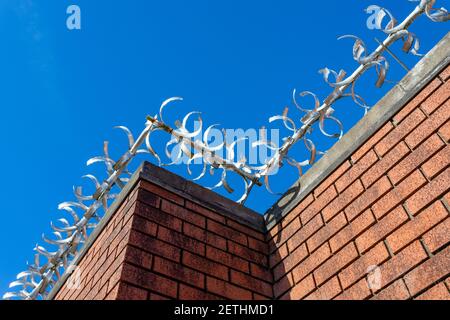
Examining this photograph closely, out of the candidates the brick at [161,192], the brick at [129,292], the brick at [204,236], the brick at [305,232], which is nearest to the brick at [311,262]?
the brick at [305,232]

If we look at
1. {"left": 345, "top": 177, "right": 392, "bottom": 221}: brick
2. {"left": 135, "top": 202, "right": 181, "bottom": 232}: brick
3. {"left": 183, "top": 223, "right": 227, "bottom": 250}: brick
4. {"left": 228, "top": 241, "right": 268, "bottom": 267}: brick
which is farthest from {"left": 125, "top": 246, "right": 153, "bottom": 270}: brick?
{"left": 345, "top": 177, "right": 392, "bottom": 221}: brick

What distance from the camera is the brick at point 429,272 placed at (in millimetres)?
1812

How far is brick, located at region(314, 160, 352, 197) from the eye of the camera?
2639 millimetres

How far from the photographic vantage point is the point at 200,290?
91.8 inches

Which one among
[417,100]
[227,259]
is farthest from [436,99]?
[227,259]

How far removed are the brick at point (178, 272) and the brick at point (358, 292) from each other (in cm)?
75

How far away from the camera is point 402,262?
199cm

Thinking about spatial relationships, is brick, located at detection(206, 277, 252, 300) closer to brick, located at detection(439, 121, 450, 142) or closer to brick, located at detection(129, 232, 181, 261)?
brick, located at detection(129, 232, 181, 261)

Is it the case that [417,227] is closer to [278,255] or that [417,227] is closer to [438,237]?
[438,237]

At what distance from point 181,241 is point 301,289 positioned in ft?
2.44

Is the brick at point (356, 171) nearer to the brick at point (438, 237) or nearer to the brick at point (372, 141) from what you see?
the brick at point (372, 141)

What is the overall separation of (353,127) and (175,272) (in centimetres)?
142
